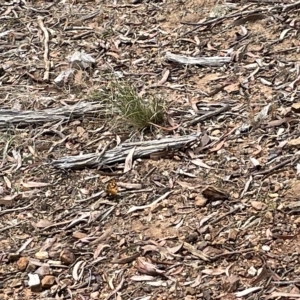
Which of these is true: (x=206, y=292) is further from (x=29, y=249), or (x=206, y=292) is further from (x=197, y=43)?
(x=197, y=43)

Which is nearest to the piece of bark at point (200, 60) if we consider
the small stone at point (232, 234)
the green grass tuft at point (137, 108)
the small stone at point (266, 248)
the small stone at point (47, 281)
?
the green grass tuft at point (137, 108)

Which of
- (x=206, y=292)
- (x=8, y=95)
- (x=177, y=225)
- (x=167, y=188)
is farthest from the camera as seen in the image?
(x=8, y=95)

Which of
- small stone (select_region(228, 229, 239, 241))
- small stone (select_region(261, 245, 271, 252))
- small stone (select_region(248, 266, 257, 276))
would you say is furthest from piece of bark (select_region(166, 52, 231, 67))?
small stone (select_region(248, 266, 257, 276))

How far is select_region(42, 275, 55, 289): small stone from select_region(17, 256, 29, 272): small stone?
5.3 inches

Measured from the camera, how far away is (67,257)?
3.21m

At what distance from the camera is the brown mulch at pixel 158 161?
3088mm

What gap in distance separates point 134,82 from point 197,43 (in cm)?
52

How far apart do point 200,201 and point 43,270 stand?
0.77 m

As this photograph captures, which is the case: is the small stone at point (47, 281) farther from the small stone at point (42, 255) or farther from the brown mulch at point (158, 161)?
the small stone at point (42, 255)

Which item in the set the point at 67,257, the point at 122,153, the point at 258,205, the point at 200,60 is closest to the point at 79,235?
the point at 67,257

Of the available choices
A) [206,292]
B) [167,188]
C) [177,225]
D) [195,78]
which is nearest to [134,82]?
[195,78]

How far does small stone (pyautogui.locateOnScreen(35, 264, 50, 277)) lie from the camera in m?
3.19

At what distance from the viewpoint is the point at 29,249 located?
131 inches

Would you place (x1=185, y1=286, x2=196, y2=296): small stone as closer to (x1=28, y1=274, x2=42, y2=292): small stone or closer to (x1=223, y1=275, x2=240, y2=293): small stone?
(x1=223, y1=275, x2=240, y2=293): small stone
